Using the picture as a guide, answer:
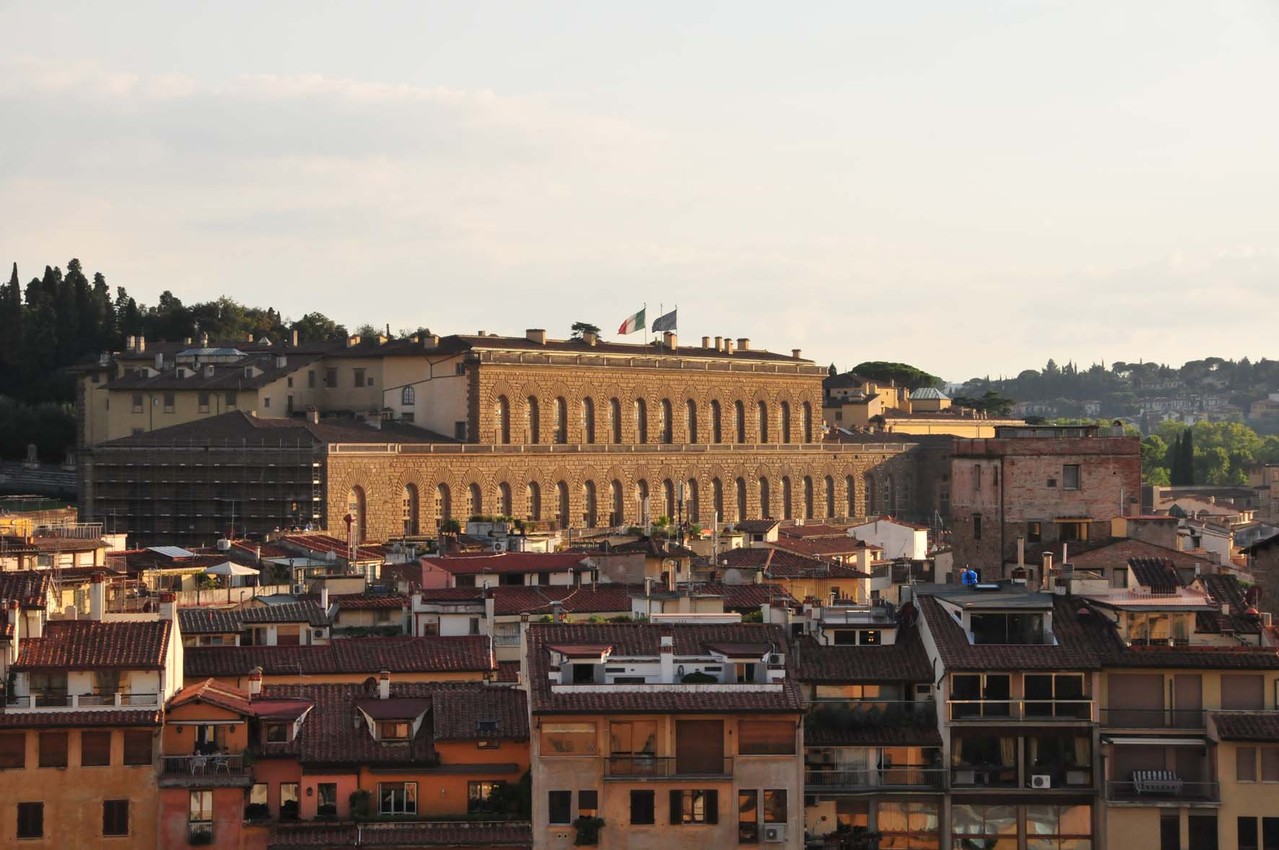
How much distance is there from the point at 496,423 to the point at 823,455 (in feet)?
87.4

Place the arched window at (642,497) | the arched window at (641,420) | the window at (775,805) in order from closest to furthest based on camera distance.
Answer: the window at (775,805)
the arched window at (642,497)
the arched window at (641,420)

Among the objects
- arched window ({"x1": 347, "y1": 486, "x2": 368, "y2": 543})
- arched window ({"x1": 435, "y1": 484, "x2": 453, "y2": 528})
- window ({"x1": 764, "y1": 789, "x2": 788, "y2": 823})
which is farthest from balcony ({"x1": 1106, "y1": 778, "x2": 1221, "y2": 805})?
arched window ({"x1": 435, "y1": 484, "x2": 453, "y2": 528})

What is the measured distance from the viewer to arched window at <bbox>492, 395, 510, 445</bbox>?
11469 centimetres

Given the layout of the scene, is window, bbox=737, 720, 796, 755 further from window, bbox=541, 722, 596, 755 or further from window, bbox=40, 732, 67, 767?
window, bbox=40, 732, 67, 767

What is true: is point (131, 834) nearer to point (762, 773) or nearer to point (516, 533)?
point (762, 773)

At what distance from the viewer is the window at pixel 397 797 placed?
3191 centimetres

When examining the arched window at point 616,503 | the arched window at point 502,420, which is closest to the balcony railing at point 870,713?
the arched window at point 502,420

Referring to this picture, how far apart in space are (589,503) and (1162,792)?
286 feet

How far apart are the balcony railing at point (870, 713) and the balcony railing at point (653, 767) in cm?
261

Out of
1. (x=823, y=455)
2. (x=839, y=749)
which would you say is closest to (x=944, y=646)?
(x=839, y=749)

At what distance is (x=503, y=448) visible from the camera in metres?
113

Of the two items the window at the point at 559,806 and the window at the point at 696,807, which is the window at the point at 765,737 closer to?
the window at the point at 696,807

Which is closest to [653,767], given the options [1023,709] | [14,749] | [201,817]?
[1023,709]

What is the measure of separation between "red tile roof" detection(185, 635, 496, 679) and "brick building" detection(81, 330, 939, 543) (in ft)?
193
